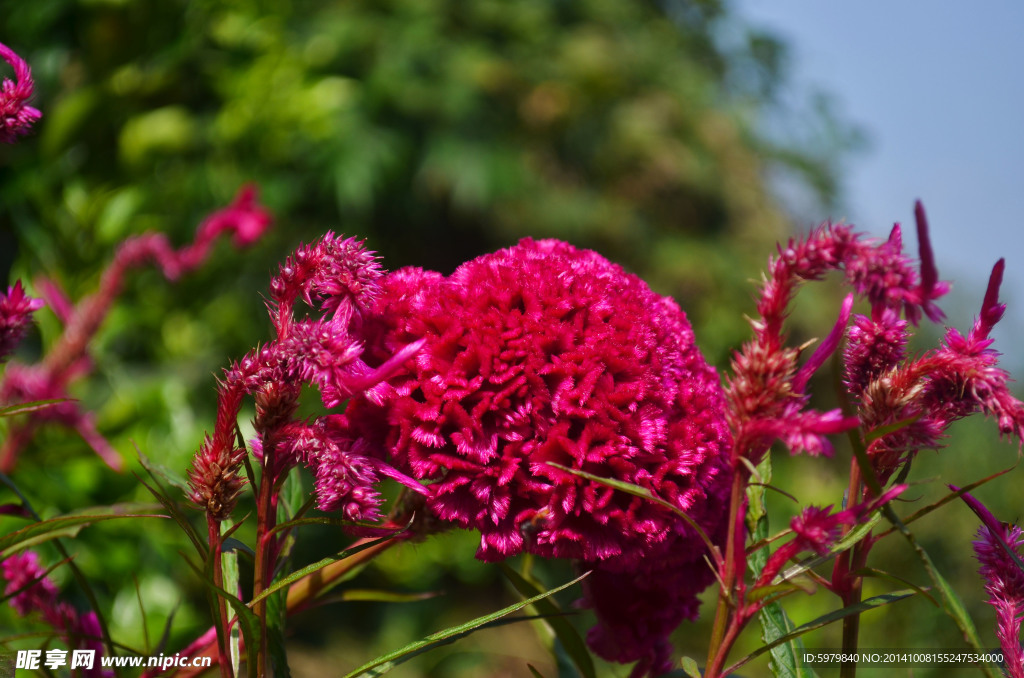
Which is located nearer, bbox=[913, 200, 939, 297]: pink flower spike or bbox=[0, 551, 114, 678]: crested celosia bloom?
bbox=[913, 200, 939, 297]: pink flower spike

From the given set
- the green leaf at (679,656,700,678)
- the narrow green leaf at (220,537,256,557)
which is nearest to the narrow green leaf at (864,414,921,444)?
the green leaf at (679,656,700,678)

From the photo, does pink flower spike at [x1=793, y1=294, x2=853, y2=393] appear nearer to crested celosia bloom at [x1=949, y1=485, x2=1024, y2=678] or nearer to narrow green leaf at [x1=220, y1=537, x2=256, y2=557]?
crested celosia bloom at [x1=949, y1=485, x2=1024, y2=678]

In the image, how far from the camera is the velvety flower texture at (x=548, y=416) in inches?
17.4

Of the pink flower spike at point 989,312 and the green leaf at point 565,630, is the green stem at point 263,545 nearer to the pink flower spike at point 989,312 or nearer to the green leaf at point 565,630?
the green leaf at point 565,630

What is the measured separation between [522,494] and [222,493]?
0.16 metres

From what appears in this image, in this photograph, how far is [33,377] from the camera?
3.18ft

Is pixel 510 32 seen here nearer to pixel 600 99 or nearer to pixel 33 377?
pixel 600 99

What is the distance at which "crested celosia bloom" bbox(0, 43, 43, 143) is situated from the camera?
413mm

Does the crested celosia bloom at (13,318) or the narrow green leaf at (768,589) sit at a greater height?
the crested celosia bloom at (13,318)

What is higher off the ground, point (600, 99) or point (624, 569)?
point (600, 99)

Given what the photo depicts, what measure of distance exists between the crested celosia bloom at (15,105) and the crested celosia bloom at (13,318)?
81 mm

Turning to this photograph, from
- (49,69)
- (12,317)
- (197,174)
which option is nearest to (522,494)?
(12,317)

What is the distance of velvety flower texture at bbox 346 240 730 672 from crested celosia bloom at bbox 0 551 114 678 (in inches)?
9.6

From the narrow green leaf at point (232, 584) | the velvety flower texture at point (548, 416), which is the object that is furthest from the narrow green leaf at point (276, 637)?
the velvety flower texture at point (548, 416)
